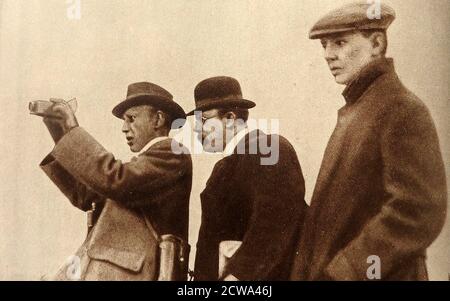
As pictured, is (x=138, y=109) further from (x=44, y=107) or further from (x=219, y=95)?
(x=44, y=107)

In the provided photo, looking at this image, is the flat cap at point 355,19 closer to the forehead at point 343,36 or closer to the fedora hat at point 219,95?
the forehead at point 343,36

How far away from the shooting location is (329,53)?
15.9 ft

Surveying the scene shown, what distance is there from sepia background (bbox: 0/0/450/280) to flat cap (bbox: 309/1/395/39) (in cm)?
6

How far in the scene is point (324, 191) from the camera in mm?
4613

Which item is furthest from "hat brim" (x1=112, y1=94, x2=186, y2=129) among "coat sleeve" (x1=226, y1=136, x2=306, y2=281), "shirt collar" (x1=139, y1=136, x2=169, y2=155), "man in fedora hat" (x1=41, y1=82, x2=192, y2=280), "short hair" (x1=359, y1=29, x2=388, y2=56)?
"short hair" (x1=359, y1=29, x2=388, y2=56)

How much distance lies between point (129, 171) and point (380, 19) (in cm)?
194

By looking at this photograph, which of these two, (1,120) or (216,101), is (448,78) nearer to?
(216,101)

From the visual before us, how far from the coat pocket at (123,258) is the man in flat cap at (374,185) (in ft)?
3.23

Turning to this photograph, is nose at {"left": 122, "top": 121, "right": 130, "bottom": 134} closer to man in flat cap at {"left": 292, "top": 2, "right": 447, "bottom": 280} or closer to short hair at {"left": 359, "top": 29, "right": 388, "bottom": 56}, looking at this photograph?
man in flat cap at {"left": 292, "top": 2, "right": 447, "bottom": 280}

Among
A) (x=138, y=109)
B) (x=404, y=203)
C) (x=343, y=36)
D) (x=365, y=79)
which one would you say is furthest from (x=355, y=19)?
(x=138, y=109)

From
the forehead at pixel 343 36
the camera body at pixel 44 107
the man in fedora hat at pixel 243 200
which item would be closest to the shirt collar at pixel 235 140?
the man in fedora hat at pixel 243 200

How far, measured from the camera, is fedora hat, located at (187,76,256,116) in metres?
4.83

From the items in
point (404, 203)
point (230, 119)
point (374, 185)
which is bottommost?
point (404, 203)

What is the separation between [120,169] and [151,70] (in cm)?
73
